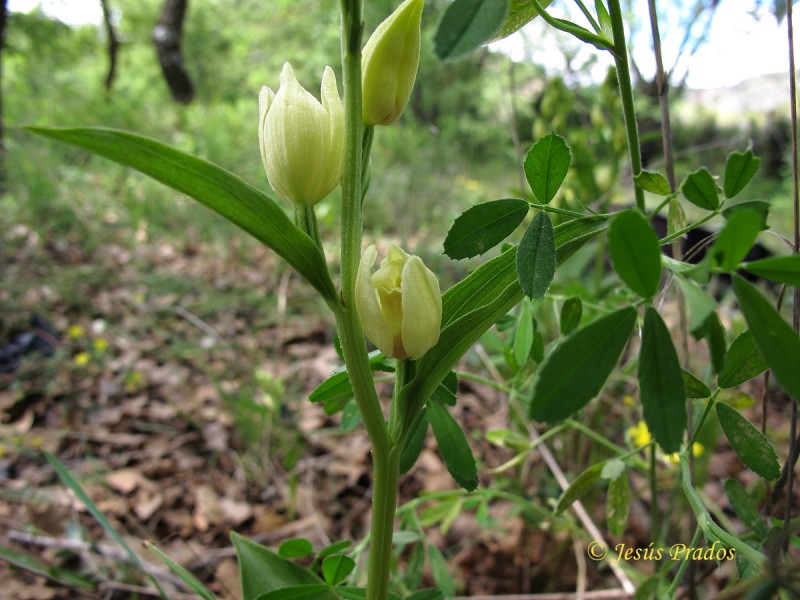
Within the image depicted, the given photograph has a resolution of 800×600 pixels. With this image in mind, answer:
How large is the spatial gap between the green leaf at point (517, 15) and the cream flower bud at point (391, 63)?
0.06 m

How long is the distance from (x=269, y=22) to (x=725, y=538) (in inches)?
323

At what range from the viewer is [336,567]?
1.60 feet

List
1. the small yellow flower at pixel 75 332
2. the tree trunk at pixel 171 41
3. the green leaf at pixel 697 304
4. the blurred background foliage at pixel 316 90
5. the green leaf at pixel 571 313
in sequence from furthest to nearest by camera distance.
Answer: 1. the tree trunk at pixel 171 41
2. the small yellow flower at pixel 75 332
3. the blurred background foliage at pixel 316 90
4. the green leaf at pixel 571 313
5. the green leaf at pixel 697 304

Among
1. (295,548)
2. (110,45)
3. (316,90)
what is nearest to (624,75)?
(295,548)

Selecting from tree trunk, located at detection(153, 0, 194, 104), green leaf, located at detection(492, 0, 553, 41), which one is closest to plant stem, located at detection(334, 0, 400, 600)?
green leaf, located at detection(492, 0, 553, 41)

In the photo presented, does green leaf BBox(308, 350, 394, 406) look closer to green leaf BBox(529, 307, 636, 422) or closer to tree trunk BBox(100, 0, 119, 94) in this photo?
green leaf BBox(529, 307, 636, 422)

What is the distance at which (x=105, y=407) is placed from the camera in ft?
4.94

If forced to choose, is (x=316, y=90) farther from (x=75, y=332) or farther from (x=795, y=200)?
(x=795, y=200)

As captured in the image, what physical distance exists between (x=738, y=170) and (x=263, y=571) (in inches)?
20.0

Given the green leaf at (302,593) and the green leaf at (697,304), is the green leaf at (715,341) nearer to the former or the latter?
the green leaf at (697,304)

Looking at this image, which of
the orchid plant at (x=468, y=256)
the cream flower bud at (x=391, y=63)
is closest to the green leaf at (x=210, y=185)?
Result: the orchid plant at (x=468, y=256)

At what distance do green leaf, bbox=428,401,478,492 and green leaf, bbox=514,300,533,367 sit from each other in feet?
0.28

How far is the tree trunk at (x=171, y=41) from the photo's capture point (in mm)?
6402

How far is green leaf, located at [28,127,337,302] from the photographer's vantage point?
1.02 feet
